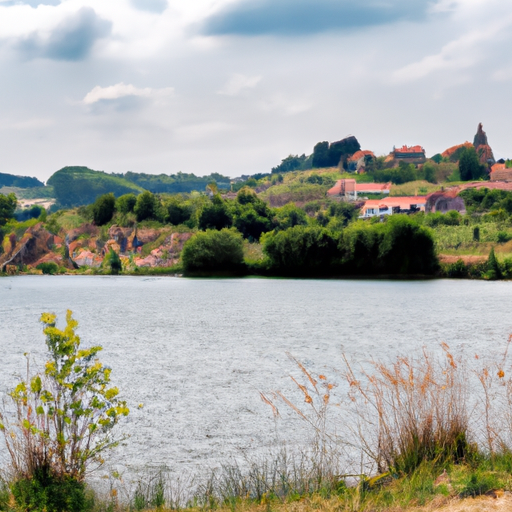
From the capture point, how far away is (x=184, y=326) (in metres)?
43.9

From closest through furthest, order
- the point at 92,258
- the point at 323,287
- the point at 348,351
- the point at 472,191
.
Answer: the point at 348,351 → the point at 323,287 → the point at 92,258 → the point at 472,191

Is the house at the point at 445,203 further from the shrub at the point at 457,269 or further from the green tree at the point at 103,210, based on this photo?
the green tree at the point at 103,210

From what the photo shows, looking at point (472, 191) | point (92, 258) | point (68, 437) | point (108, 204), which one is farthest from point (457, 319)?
point (472, 191)

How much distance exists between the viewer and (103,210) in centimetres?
15388

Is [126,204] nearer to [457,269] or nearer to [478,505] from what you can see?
[457,269]

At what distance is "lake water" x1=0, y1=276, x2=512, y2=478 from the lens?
1550 cm

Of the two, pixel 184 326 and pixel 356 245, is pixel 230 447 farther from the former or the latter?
pixel 356 245

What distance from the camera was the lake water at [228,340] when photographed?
50.9 feet

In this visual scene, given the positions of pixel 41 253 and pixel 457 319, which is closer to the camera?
pixel 457 319

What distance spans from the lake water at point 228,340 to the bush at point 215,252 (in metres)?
22.1

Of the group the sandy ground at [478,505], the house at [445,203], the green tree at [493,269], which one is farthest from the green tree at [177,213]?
the sandy ground at [478,505]

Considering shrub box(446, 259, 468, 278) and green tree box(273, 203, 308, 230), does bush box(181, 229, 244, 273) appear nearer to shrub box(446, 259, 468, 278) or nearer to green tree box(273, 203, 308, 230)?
shrub box(446, 259, 468, 278)

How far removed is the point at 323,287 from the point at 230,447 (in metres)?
69.9

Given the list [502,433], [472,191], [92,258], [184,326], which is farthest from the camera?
[472,191]
